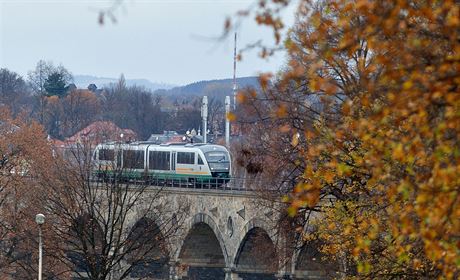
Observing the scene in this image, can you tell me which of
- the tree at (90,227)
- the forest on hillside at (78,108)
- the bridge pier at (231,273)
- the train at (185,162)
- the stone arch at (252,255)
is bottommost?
the bridge pier at (231,273)

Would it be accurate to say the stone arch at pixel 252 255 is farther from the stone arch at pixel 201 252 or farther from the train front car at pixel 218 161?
the train front car at pixel 218 161

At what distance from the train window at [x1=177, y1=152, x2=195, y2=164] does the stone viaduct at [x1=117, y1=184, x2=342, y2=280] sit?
501cm

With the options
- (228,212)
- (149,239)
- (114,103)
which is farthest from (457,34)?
(114,103)

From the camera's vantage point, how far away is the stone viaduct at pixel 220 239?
47.2 metres

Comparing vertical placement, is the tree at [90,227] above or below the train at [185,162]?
below

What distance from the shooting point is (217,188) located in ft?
174

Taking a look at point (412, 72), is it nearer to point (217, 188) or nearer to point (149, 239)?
point (149, 239)

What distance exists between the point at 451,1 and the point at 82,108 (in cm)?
12486

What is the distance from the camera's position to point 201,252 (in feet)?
179

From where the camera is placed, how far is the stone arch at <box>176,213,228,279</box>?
53312 mm

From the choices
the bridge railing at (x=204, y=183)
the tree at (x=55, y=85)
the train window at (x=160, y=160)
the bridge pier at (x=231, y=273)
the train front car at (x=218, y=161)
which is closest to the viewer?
the bridge pier at (x=231, y=273)

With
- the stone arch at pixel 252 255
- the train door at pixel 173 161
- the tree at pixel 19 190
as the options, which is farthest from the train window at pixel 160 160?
the stone arch at pixel 252 255

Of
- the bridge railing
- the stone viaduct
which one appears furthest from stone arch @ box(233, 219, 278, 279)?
the bridge railing

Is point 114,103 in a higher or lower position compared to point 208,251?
higher
